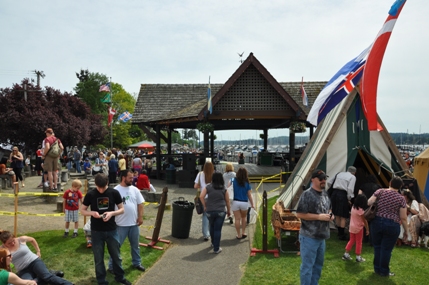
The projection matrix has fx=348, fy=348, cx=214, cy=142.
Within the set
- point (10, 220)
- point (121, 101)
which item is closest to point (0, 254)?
point (10, 220)

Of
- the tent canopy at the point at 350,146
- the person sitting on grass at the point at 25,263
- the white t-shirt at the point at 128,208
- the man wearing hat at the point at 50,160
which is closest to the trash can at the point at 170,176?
the man wearing hat at the point at 50,160

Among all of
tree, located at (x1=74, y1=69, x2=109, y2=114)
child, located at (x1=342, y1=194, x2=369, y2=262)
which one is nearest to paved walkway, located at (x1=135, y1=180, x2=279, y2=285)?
child, located at (x1=342, y1=194, x2=369, y2=262)

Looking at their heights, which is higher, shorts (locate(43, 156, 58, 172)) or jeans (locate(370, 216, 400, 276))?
shorts (locate(43, 156, 58, 172))

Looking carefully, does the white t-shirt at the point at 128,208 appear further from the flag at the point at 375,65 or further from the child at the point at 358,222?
the flag at the point at 375,65

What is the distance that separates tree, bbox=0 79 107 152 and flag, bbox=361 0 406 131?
25.4 meters

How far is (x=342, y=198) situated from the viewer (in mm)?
8172

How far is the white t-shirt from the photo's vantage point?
595 centimetres

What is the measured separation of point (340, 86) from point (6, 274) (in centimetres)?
849

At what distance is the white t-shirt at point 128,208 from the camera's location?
5.95 metres

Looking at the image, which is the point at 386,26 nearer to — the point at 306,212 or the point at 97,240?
the point at 306,212

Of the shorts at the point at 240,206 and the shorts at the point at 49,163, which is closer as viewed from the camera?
the shorts at the point at 240,206

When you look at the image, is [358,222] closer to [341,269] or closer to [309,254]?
[341,269]

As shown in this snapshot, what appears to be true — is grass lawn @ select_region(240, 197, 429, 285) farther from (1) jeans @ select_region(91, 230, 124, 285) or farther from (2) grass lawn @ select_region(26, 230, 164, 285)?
(1) jeans @ select_region(91, 230, 124, 285)

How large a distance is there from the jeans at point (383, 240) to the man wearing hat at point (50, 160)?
9.84 m
